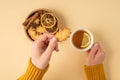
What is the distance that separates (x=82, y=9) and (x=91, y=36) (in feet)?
0.47

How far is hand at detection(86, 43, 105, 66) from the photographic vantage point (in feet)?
2.88

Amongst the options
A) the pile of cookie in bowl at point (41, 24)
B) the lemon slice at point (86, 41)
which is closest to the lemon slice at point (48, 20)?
the pile of cookie in bowl at point (41, 24)

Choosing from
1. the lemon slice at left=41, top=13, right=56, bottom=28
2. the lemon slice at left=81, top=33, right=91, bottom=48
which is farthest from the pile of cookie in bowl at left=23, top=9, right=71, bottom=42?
the lemon slice at left=81, top=33, right=91, bottom=48

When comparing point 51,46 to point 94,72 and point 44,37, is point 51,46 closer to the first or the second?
point 44,37

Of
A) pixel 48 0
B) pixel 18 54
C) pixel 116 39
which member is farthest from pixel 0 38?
pixel 116 39

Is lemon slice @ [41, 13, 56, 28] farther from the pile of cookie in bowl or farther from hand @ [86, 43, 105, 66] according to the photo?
hand @ [86, 43, 105, 66]

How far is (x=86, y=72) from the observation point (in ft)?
2.99

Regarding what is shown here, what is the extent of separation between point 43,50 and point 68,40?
0.40ft

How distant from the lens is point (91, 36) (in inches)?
34.4

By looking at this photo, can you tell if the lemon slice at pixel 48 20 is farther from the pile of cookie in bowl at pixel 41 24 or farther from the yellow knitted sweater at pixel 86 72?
the yellow knitted sweater at pixel 86 72

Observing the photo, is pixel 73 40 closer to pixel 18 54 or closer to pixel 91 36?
pixel 91 36

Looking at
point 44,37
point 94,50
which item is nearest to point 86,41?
point 94,50

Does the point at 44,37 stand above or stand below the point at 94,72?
above

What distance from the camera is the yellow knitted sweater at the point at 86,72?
0.88 m
